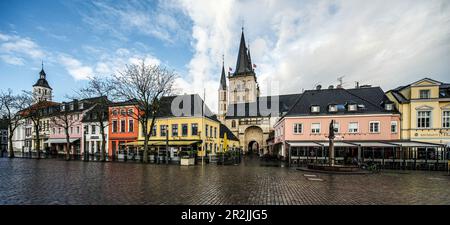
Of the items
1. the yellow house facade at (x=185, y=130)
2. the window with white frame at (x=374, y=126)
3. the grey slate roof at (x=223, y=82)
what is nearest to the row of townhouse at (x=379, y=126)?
the window with white frame at (x=374, y=126)

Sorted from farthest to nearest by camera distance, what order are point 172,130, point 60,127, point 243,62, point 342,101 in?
point 243,62
point 60,127
point 172,130
point 342,101

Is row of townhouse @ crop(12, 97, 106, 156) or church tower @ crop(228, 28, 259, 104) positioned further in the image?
church tower @ crop(228, 28, 259, 104)

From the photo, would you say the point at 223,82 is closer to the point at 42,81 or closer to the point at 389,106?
the point at 389,106

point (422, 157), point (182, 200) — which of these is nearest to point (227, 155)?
point (182, 200)

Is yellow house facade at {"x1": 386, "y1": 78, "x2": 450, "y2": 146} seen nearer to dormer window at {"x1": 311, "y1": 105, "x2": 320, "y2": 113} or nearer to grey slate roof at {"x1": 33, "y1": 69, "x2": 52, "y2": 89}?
dormer window at {"x1": 311, "y1": 105, "x2": 320, "y2": 113}

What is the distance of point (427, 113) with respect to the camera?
2497 centimetres

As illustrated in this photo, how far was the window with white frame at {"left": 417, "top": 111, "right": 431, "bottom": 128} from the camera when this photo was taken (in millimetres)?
24906

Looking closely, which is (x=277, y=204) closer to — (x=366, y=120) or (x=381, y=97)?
(x=366, y=120)

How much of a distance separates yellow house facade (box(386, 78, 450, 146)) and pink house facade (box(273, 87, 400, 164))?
1.13 m

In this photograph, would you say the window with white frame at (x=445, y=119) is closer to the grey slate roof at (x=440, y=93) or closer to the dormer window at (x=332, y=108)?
the grey slate roof at (x=440, y=93)

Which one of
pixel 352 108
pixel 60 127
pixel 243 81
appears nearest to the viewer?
pixel 352 108

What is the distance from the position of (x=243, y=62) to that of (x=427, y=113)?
53.8 meters

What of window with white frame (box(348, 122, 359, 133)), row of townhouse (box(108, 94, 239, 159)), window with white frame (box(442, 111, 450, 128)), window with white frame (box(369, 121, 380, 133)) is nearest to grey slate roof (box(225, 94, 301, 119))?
Answer: row of townhouse (box(108, 94, 239, 159))

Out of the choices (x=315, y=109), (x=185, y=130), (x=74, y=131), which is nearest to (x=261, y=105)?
(x=315, y=109)
